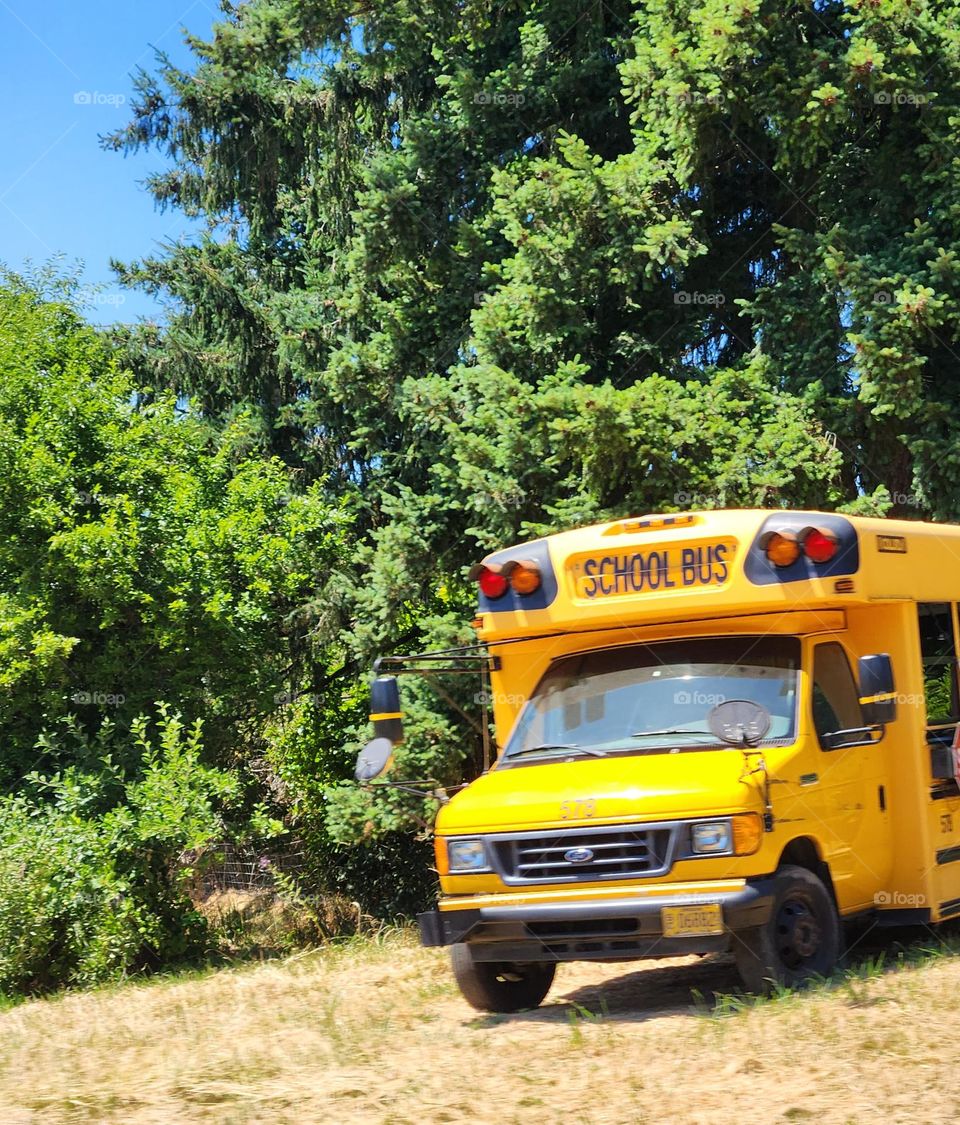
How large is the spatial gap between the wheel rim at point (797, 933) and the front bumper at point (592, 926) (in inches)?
14.2

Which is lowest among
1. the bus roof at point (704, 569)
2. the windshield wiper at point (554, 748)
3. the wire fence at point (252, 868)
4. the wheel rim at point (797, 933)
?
the wire fence at point (252, 868)

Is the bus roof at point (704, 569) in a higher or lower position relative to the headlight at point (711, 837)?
higher

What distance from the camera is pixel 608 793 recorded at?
25.0ft

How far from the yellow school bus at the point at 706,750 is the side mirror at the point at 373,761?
17 millimetres

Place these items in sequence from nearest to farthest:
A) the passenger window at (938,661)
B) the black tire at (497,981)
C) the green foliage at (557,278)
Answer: the black tire at (497,981) → the passenger window at (938,661) → the green foliage at (557,278)

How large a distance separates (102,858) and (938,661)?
30.0 ft

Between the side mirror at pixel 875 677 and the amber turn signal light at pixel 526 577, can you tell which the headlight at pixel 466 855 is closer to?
the amber turn signal light at pixel 526 577

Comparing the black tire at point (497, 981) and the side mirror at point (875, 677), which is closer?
the side mirror at point (875, 677)

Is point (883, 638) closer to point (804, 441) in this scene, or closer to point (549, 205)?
point (804, 441)

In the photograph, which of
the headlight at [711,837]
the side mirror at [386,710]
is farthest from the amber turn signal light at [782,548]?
the side mirror at [386,710]

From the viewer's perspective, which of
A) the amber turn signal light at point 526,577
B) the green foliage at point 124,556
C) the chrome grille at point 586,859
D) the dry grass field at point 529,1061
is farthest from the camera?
the green foliage at point 124,556

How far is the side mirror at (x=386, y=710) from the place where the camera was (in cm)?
837

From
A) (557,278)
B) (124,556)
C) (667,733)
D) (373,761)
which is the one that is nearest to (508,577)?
(667,733)

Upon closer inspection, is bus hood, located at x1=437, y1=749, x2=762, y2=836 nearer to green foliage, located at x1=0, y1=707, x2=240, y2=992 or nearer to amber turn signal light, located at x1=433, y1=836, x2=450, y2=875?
amber turn signal light, located at x1=433, y1=836, x2=450, y2=875
